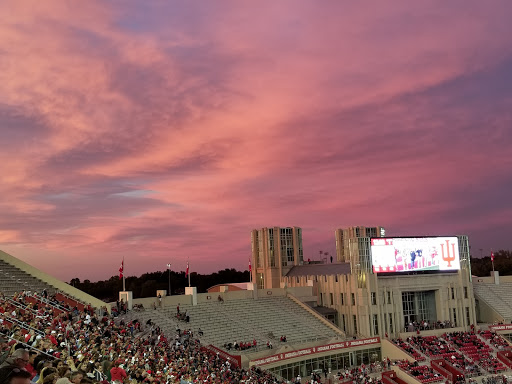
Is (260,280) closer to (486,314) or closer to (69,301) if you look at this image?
(486,314)

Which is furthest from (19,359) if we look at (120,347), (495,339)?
(495,339)

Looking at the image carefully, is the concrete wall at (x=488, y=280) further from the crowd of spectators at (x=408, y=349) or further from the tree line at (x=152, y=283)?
the tree line at (x=152, y=283)

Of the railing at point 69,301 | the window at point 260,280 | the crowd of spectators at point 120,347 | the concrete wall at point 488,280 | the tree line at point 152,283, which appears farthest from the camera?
the tree line at point 152,283

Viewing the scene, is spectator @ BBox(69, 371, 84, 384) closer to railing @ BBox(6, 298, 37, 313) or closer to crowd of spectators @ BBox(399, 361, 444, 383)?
railing @ BBox(6, 298, 37, 313)

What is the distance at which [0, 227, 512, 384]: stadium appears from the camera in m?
39.4

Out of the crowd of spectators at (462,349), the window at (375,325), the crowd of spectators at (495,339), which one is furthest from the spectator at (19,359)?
the crowd of spectators at (495,339)

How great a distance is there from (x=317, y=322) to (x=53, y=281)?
2878 centimetres

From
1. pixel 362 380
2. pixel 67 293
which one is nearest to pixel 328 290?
pixel 362 380

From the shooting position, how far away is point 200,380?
3644 centimetres

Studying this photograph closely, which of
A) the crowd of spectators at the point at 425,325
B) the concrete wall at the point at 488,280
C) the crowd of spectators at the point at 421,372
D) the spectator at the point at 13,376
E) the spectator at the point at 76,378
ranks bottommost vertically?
the crowd of spectators at the point at 421,372

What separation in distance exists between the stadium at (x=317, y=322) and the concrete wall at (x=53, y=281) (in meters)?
0.09

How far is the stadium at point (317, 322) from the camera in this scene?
39375 millimetres

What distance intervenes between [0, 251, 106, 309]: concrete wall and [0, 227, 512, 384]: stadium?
90 mm

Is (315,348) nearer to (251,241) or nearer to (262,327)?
(262,327)
